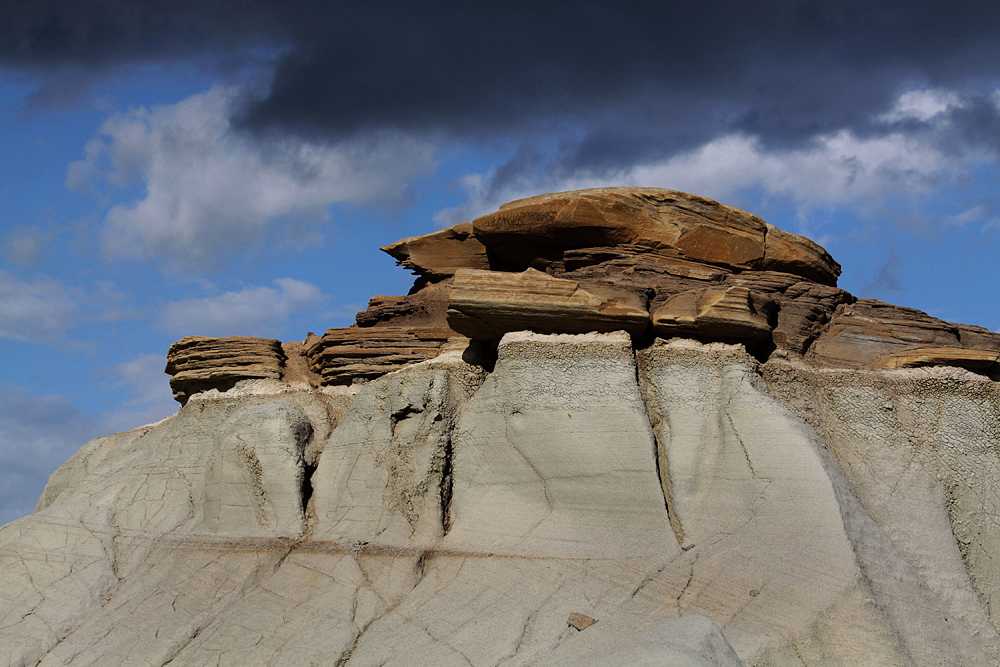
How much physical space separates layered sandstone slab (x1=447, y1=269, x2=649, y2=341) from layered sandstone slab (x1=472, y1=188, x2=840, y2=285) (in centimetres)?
132

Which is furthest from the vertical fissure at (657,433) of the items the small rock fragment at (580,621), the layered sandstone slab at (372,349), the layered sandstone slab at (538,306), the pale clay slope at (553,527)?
the layered sandstone slab at (372,349)

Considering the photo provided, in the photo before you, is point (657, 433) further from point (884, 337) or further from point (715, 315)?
point (884, 337)

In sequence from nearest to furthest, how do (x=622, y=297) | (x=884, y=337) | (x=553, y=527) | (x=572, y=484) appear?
(x=553, y=527), (x=572, y=484), (x=622, y=297), (x=884, y=337)

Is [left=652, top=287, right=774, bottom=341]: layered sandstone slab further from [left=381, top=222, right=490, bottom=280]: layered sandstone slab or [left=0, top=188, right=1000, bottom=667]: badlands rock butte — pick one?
[left=381, top=222, right=490, bottom=280]: layered sandstone slab

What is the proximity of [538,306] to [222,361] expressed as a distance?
540cm

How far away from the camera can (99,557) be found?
10.3 metres

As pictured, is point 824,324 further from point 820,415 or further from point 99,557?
point 99,557

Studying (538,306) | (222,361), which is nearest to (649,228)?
(538,306)

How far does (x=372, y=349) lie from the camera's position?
11.9m

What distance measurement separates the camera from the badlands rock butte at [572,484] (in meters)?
7.60

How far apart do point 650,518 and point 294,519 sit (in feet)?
14.0

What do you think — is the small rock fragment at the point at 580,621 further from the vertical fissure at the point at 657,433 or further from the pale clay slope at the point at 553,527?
the vertical fissure at the point at 657,433

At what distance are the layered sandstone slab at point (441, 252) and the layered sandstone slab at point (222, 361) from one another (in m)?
2.37

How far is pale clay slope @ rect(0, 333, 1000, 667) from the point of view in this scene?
295 inches
